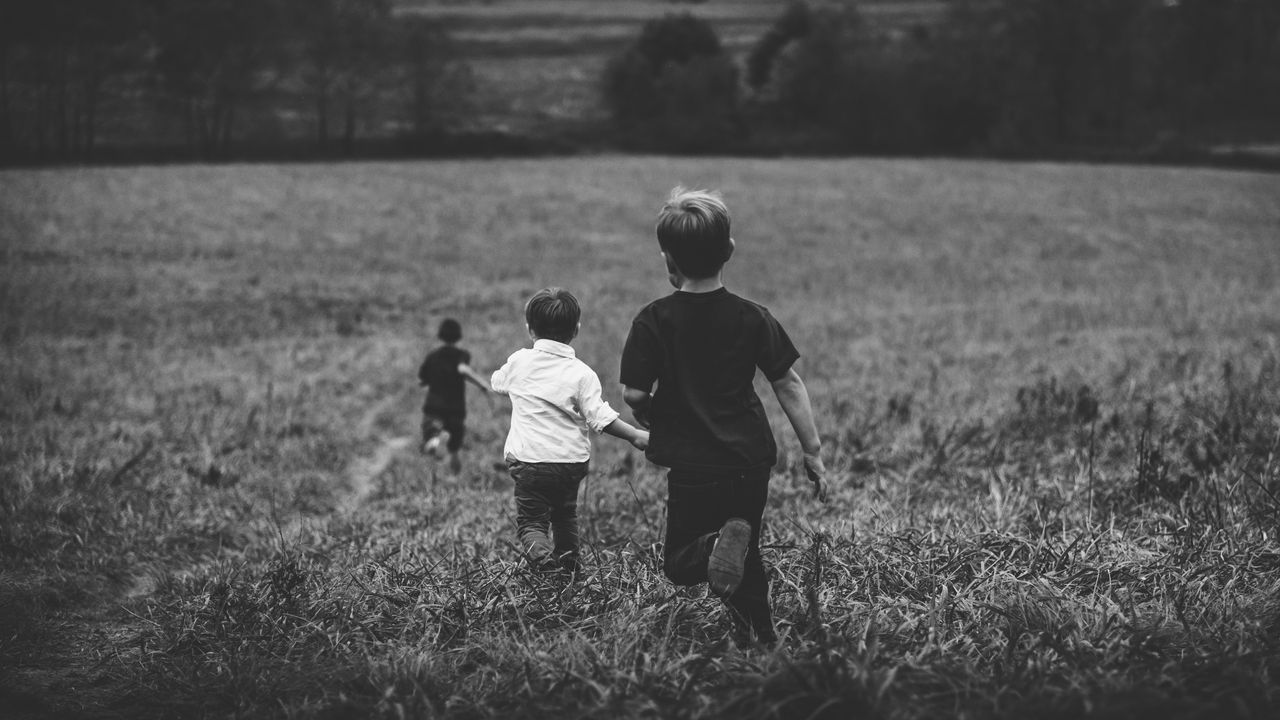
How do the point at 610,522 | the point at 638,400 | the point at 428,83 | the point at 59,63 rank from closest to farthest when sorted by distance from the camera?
the point at 638,400 < the point at 610,522 < the point at 59,63 < the point at 428,83

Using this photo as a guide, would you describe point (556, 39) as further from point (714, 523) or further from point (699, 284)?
point (714, 523)

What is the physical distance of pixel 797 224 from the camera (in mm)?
29188

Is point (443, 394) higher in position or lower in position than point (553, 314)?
lower

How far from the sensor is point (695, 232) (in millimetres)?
3033

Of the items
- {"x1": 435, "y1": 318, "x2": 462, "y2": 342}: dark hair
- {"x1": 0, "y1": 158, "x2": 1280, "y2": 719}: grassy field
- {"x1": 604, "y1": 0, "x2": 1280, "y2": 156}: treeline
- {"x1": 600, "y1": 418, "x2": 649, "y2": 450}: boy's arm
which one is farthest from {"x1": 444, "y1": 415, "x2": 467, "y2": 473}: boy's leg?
{"x1": 604, "y1": 0, "x2": 1280, "y2": 156}: treeline

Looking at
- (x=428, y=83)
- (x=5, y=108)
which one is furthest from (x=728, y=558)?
(x=428, y=83)

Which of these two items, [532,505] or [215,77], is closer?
[532,505]

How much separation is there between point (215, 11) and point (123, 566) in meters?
44.5

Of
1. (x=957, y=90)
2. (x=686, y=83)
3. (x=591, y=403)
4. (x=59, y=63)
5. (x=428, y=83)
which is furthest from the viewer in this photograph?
(x=686, y=83)

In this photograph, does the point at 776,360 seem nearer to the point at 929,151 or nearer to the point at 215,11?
the point at 215,11

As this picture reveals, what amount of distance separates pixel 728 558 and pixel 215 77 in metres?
46.1

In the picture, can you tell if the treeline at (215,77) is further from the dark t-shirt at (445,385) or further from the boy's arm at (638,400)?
the boy's arm at (638,400)

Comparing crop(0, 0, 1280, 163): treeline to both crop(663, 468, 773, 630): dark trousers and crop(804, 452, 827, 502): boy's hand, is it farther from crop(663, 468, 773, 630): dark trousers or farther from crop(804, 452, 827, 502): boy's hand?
crop(804, 452, 827, 502): boy's hand

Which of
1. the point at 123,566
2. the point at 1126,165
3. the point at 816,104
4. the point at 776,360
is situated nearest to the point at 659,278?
the point at 123,566
